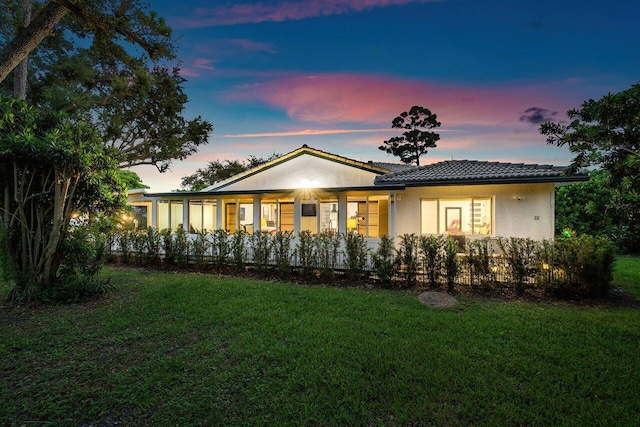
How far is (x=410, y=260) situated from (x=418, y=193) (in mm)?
3975

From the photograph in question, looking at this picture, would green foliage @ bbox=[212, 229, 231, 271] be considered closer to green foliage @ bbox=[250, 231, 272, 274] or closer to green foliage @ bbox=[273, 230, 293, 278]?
green foliage @ bbox=[250, 231, 272, 274]

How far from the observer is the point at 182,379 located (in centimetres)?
349

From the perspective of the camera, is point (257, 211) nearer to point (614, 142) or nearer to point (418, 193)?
point (418, 193)

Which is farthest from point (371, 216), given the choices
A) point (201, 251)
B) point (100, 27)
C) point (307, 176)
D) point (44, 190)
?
point (44, 190)

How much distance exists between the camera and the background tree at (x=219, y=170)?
98.7ft

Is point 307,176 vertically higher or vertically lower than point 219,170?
lower

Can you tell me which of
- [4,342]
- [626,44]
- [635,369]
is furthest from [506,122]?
[4,342]

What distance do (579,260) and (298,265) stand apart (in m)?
7.03

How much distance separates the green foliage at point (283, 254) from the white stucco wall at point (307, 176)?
4.32 metres

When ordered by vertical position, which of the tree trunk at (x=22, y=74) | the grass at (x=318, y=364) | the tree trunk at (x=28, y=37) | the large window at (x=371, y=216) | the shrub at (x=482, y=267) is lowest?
the grass at (x=318, y=364)

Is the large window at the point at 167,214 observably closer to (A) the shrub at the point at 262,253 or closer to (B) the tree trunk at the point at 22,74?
(B) the tree trunk at the point at 22,74

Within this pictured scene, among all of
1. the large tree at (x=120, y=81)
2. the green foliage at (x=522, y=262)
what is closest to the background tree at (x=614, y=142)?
the green foliage at (x=522, y=262)

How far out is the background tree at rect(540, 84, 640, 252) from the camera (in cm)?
496

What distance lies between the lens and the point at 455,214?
12.4 m
